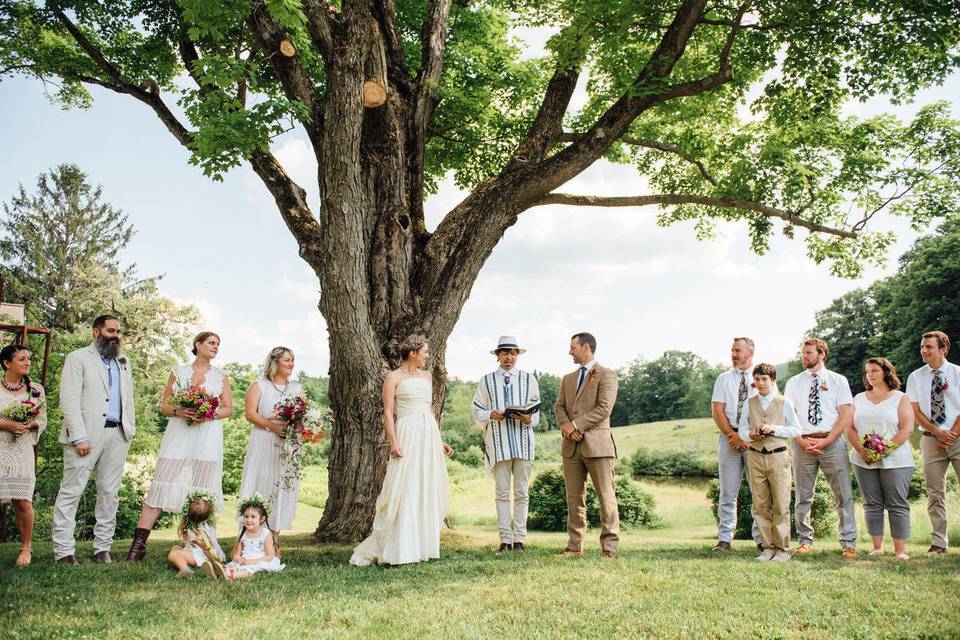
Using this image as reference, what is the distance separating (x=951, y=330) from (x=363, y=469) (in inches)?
1279

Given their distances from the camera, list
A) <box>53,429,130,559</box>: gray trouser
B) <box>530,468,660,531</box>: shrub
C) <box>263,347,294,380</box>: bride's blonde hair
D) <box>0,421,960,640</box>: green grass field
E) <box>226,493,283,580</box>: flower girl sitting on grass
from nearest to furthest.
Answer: <box>0,421,960,640</box>: green grass field
<box>226,493,283,580</box>: flower girl sitting on grass
<box>53,429,130,559</box>: gray trouser
<box>263,347,294,380</box>: bride's blonde hair
<box>530,468,660,531</box>: shrub

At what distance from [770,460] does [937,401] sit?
2.31 m

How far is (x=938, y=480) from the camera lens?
8148 millimetres

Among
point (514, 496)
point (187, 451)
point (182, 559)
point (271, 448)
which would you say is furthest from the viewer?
point (514, 496)

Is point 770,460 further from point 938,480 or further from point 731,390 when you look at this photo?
point 938,480

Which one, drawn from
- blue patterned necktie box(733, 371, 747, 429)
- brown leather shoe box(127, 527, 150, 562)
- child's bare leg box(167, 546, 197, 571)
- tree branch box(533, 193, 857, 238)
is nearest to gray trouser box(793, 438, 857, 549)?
blue patterned necktie box(733, 371, 747, 429)

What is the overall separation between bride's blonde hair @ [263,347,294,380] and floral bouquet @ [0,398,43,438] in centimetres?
223

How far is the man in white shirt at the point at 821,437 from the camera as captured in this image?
8.01 metres

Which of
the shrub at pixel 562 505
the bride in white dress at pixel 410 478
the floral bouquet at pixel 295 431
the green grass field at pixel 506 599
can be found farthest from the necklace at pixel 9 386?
the shrub at pixel 562 505

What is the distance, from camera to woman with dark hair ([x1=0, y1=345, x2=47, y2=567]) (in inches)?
274

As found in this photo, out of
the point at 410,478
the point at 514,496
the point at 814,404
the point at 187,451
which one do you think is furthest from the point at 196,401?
the point at 814,404

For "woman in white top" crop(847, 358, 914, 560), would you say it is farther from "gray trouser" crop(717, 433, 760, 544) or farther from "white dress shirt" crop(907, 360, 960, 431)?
"gray trouser" crop(717, 433, 760, 544)

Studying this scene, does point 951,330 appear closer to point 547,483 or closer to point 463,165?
point 547,483

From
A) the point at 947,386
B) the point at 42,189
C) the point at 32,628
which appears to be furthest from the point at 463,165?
the point at 42,189
